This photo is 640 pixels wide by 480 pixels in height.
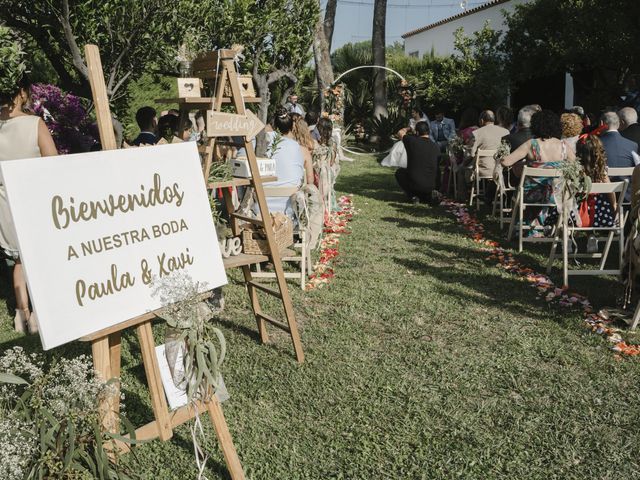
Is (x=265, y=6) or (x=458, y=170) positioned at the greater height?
(x=265, y=6)

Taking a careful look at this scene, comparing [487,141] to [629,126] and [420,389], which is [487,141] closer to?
[629,126]

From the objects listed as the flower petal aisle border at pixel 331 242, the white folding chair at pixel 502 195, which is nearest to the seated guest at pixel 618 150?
the white folding chair at pixel 502 195

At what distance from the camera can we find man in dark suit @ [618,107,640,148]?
7.11 meters

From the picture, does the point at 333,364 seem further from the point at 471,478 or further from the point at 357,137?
the point at 357,137

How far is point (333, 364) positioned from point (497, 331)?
1.31 m

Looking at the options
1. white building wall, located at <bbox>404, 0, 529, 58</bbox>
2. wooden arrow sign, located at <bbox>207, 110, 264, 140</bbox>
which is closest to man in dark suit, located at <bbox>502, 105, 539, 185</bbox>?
wooden arrow sign, located at <bbox>207, 110, 264, 140</bbox>

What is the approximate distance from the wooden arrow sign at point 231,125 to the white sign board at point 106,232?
62 centimetres

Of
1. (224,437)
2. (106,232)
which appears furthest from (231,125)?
(224,437)

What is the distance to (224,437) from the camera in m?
2.59

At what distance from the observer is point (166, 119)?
258 inches

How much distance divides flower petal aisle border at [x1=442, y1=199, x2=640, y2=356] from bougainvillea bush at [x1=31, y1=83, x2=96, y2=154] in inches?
168

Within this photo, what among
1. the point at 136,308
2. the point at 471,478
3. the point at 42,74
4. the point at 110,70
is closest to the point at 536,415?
the point at 471,478

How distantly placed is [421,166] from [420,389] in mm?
6249

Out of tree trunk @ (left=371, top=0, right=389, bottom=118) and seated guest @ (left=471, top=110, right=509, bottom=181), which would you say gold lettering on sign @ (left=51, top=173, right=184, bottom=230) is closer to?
seated guest @ (left=471, top=110, right=509, bottom=181)
